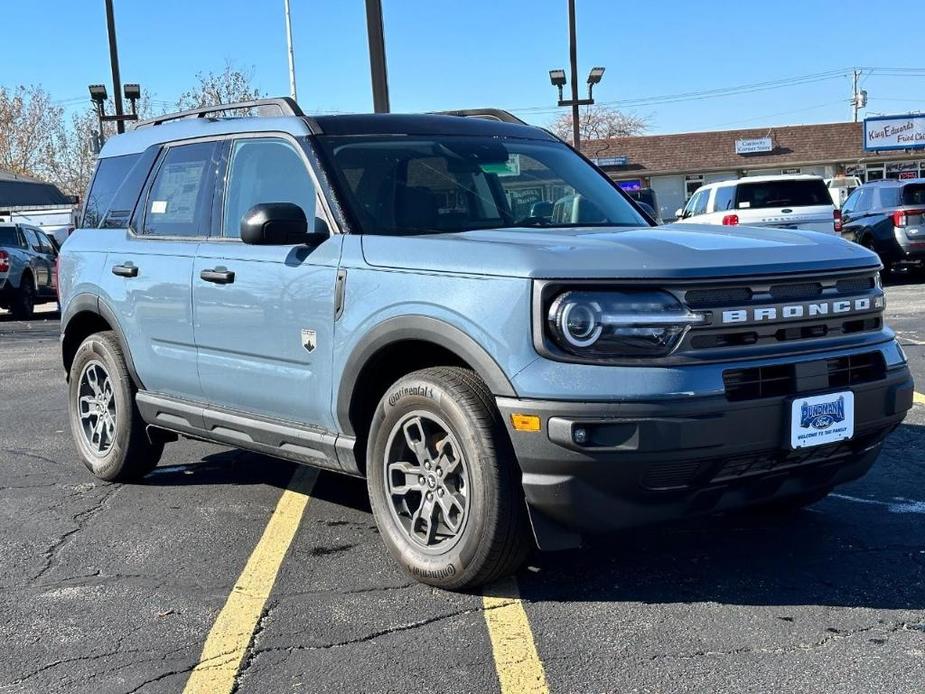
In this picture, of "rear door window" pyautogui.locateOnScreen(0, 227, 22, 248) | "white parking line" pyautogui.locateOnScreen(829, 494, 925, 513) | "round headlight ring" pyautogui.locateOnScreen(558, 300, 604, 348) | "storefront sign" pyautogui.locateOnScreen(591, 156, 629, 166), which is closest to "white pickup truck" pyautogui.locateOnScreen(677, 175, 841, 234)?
"white parking line" pyautogui.locateOnScreen(829, 494, 925, 513)

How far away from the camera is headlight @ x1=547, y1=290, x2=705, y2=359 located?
3.43m

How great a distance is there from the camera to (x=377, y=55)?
41.1 feet

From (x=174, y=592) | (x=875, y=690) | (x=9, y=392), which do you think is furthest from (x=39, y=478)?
(x=875, y=690)

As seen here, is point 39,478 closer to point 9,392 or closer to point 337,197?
point 337,197

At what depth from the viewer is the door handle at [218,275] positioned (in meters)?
4.71

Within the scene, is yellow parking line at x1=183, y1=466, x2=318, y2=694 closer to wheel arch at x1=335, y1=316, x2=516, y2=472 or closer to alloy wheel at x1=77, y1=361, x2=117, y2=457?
wheel arch at x1=335, y1=316, x2=516, y2=472

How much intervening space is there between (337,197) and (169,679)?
6.85 ft

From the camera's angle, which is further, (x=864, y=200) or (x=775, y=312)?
(x=864, y=200)

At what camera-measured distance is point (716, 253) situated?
3.61 metres

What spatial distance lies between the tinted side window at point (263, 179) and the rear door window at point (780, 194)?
12.1m

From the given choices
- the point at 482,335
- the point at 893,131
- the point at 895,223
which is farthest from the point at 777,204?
the point at 893,131

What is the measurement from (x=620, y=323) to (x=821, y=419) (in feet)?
2.73

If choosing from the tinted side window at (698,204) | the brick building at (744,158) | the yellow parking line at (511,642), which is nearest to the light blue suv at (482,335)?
the yellow parking line at (511,642)

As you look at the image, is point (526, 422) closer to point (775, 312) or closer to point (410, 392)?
point (410, 392)
